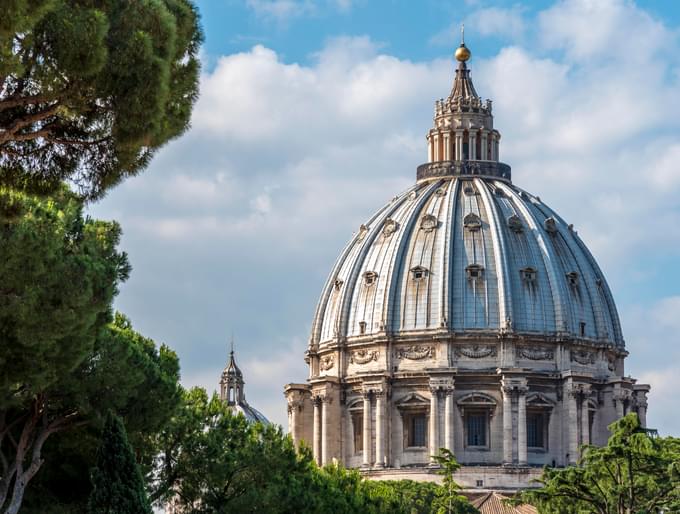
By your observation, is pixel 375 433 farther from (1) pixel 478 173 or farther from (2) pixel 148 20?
(2) pixel 148 20

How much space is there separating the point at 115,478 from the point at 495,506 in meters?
A: 61.0

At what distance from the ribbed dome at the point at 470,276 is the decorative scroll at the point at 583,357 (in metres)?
1.05

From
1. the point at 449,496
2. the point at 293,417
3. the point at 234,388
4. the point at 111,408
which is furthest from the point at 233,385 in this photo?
the point at 111,408

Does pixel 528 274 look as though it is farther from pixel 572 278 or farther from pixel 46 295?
pixel 46 295

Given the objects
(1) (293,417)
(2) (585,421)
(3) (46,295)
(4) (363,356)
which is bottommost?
(3) (46,295)

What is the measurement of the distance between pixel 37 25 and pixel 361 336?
8562cm

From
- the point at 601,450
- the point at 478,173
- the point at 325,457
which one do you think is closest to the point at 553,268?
the point at 478,173

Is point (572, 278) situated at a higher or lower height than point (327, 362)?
higher

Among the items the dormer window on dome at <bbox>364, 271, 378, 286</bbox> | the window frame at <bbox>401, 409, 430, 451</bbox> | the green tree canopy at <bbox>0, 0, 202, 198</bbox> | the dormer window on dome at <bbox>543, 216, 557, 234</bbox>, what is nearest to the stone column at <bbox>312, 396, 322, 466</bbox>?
the window frame at <bbox>401, 409, 430, 451</bbox>

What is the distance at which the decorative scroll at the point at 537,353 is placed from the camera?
106 metres

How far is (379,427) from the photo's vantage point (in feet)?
345

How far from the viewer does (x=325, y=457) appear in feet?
A: 352

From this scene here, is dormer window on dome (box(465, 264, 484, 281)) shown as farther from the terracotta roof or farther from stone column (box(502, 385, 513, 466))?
the terracotta roof

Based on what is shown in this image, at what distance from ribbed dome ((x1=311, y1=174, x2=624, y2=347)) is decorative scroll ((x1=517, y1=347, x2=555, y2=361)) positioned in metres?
1.04
